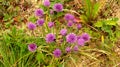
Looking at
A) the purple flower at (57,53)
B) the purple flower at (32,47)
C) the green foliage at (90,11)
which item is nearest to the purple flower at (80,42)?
the purple flower at (57,53)

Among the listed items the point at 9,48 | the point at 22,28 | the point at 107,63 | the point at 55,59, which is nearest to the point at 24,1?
the point at 22,28

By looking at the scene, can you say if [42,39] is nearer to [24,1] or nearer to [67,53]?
[67,53]

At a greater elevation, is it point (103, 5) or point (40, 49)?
point (103, 5)

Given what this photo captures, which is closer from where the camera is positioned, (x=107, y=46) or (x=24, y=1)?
(x=107, y=46)

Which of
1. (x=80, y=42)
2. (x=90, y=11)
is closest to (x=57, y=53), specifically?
(x=80, y=42)

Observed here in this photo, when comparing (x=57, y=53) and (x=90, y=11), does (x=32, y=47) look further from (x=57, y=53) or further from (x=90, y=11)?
(x=90, y=11)

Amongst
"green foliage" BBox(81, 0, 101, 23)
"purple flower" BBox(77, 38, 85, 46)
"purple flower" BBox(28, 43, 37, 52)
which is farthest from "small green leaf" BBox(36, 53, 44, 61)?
"green foliage" BBox(81, 0, 101, 23)

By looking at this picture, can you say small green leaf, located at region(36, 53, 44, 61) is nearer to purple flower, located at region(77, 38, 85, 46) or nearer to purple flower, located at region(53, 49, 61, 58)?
purple flower, located at region(53, 49, 61, 58)

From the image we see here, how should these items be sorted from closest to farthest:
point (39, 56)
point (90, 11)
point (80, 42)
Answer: point (80, 42)
point (39, 56)
point (90, 11)

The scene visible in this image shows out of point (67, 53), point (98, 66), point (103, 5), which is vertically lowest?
point (98, 66)

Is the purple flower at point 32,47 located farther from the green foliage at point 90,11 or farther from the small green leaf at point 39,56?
the green foliage at point 90,11

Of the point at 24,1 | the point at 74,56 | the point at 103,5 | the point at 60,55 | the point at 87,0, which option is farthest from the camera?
the point at 24,1
